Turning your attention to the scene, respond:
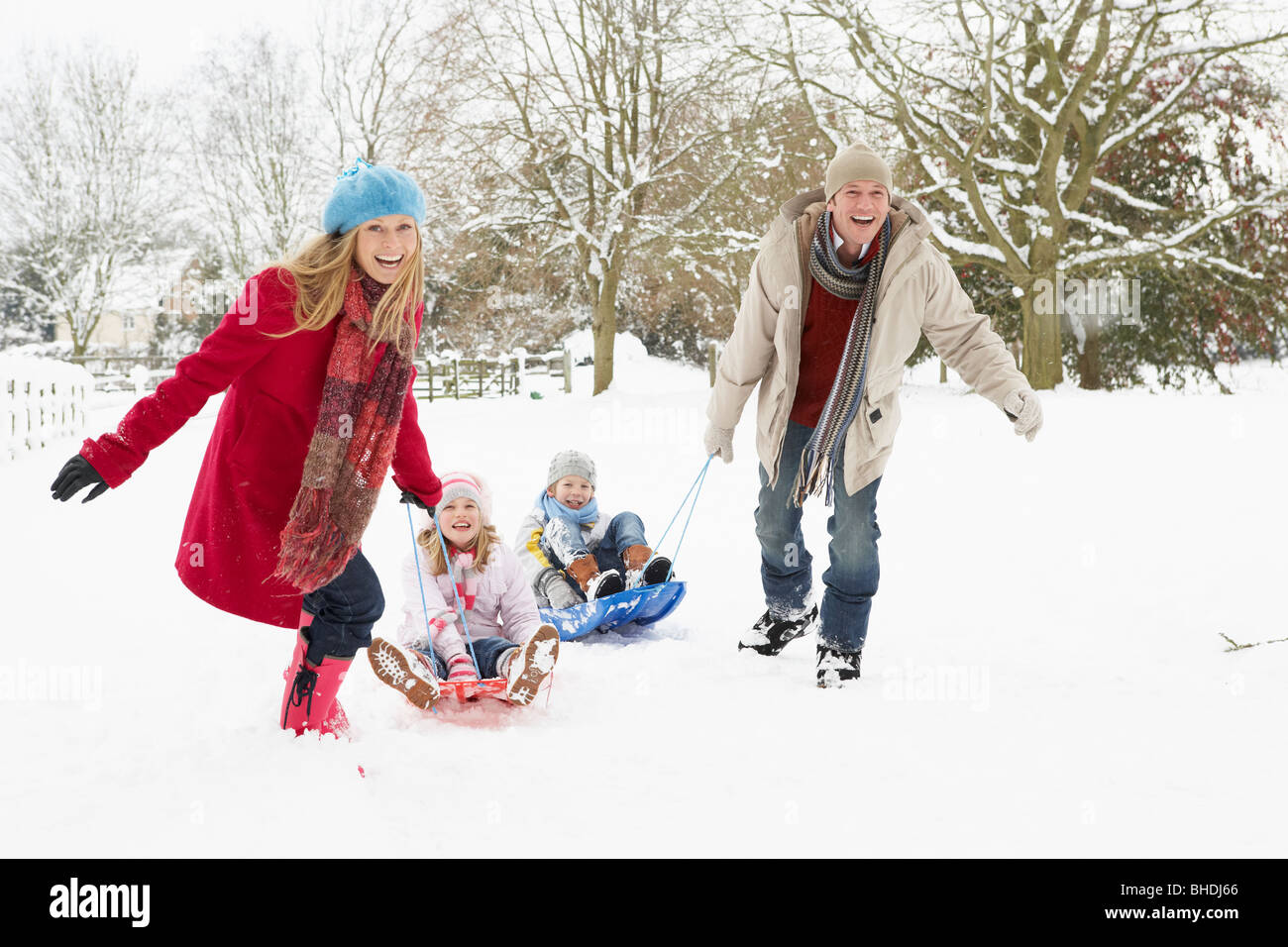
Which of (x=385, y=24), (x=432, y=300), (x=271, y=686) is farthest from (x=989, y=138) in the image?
(x=432, y=300)

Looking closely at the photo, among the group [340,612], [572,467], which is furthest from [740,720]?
[572,467]

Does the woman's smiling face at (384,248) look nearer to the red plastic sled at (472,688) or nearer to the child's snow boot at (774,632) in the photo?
the red plastic sled at (472,688)

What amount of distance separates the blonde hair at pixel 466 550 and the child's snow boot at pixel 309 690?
87 centimetres

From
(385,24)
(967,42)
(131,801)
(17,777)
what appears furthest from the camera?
(385,24)

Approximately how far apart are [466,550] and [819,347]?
1435 mm

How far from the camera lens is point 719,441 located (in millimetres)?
3715

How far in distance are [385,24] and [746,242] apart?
37.3 feet

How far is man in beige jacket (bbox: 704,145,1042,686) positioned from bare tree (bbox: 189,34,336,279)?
2060cm

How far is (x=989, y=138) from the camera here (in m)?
15.0

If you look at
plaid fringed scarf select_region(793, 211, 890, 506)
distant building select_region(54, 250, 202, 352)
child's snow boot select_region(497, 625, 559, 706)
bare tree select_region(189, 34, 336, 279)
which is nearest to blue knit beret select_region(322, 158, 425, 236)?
child's snow boot select_region(497, 625, 559, 706)

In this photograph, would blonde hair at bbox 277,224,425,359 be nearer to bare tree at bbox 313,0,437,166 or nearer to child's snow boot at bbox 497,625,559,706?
child's snow boot at bbox 497,625,559,706

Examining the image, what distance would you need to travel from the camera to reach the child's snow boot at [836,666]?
3.35 meters

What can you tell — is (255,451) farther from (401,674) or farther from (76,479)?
(401,674)
